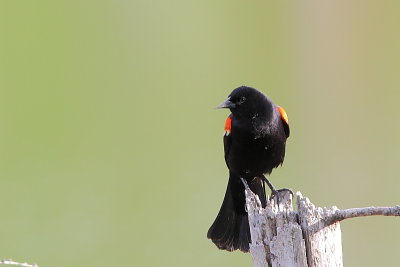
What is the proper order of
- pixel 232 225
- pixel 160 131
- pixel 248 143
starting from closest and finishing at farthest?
pixel 232 225 < pixel 248 143 < pixel 160 131

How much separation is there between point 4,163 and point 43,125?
63 centimetres

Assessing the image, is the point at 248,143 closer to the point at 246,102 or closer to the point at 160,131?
the point at 246,102

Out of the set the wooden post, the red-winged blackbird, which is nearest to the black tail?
the red-winged blackbird

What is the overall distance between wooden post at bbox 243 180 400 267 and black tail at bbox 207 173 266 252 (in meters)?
1.14

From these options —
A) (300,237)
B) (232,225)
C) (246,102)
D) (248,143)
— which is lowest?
(300,237)

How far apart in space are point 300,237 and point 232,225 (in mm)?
1267

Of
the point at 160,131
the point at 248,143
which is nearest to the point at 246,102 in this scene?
the point at 248,143

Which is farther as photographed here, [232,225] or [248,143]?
[248,143]

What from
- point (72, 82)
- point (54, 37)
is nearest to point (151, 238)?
point (72, 82)

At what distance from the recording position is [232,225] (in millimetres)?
3564

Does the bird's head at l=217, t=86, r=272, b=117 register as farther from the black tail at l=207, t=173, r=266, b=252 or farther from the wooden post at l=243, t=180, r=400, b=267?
the wooden post at l=243, t=180, r=400, b=267

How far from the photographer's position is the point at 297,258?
2.30 m

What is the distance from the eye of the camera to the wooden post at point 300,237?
2305mm

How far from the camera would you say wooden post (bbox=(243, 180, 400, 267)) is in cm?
230
